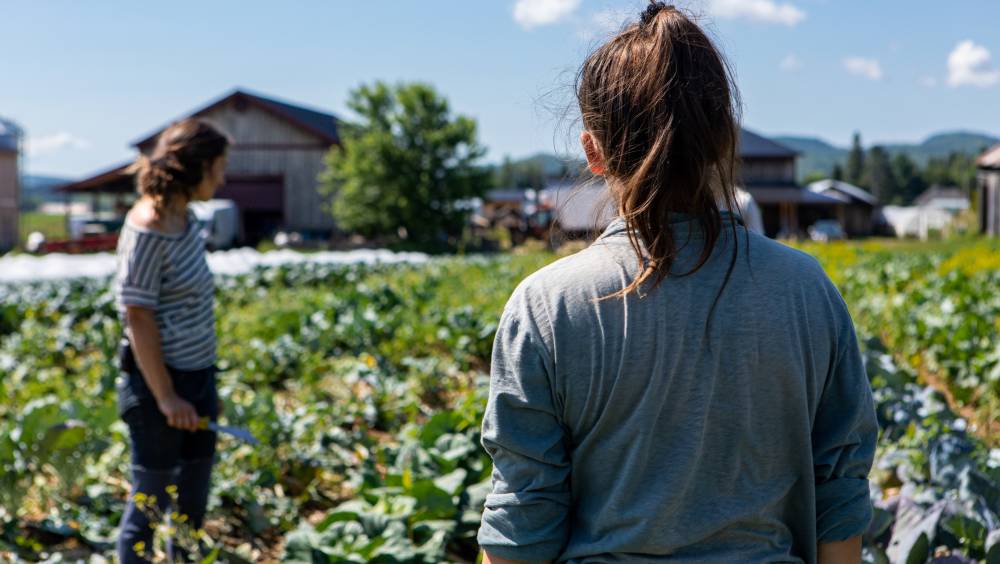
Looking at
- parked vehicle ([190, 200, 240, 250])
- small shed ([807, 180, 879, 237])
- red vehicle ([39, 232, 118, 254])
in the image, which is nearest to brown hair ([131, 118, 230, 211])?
red vehicle ([39, 232, 118, 254])

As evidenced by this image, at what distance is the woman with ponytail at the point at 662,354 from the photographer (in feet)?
4.10

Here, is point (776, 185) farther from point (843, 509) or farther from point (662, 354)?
point (662, 354)

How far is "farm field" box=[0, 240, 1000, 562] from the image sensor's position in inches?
107

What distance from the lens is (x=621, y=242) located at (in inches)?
51.0

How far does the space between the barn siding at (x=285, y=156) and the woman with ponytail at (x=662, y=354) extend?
117 feet

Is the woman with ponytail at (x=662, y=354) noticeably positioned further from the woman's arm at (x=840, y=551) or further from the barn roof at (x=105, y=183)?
the barn roof at (x=105, y=183)

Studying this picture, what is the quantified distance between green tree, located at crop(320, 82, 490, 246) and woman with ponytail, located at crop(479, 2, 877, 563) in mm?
32252

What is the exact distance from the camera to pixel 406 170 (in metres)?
34.4

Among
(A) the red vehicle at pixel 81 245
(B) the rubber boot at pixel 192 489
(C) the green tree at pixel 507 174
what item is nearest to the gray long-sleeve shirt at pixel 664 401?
(B) the rubber boot at pixel 192 489

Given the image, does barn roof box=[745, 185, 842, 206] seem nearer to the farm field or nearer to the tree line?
the farm field

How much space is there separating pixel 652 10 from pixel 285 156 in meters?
36.5

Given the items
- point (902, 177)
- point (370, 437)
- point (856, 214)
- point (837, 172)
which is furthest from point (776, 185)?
point (902, 177)

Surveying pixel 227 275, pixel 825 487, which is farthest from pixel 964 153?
pixel 825 487

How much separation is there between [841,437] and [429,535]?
1783 mm
